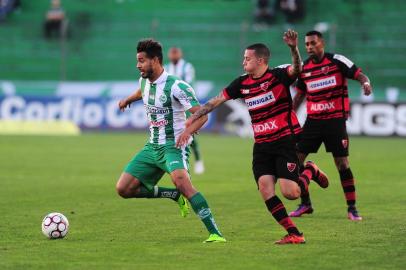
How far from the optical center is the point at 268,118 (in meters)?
9.67

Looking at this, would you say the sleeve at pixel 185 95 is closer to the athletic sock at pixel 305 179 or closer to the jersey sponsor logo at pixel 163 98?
the jersey sponsor logo at pixel 163 98

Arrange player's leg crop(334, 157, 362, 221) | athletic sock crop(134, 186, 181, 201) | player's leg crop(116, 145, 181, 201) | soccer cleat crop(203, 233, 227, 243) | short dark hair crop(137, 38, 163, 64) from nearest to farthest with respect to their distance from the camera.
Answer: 1. soccer cleat crop(203, 233, 227, 243)
2. short dark hair crop(137, 38, 163, 64)
3. player's leg crop(116, 145, 181, 201)
4. athletic sock crop(134, 186, 181, 201)
5. player's leg crop(334, 157, 362, 221)

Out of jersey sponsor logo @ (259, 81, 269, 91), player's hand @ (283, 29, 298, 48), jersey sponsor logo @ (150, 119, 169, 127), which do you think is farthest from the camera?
jersey sponsor logo @ (150, 119, 169, 127)

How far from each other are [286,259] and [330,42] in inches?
844

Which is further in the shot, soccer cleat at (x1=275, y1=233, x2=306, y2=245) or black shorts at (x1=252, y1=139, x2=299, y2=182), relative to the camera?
black shorts at (x1=252, y1=139, x2=299, y2=182)

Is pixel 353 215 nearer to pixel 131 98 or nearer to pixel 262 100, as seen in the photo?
pixel 262 100

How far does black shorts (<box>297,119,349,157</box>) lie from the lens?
38.9 feet

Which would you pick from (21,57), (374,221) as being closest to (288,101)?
(374,221)

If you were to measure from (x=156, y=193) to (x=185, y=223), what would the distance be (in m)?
0.68

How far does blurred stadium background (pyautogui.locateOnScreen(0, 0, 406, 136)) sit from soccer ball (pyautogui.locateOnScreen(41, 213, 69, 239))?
1807 centimetres

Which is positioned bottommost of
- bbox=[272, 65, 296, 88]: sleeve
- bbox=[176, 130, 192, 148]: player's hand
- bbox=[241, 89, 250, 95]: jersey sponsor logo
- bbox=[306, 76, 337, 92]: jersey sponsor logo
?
bbox=[176, 130, 192, 148]: player's hand

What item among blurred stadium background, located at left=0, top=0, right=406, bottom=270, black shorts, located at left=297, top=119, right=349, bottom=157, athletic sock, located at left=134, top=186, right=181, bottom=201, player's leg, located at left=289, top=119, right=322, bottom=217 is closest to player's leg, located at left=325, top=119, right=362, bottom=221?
black shorts, located at left=297, top=119, right=349, bottom=157

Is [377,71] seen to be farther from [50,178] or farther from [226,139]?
[50,178]

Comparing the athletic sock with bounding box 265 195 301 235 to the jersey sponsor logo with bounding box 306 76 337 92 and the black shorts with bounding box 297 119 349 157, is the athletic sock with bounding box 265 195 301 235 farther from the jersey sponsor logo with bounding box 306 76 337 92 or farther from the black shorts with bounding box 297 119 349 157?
the jersey sponsor logo with bounding box 306 76 337 92
